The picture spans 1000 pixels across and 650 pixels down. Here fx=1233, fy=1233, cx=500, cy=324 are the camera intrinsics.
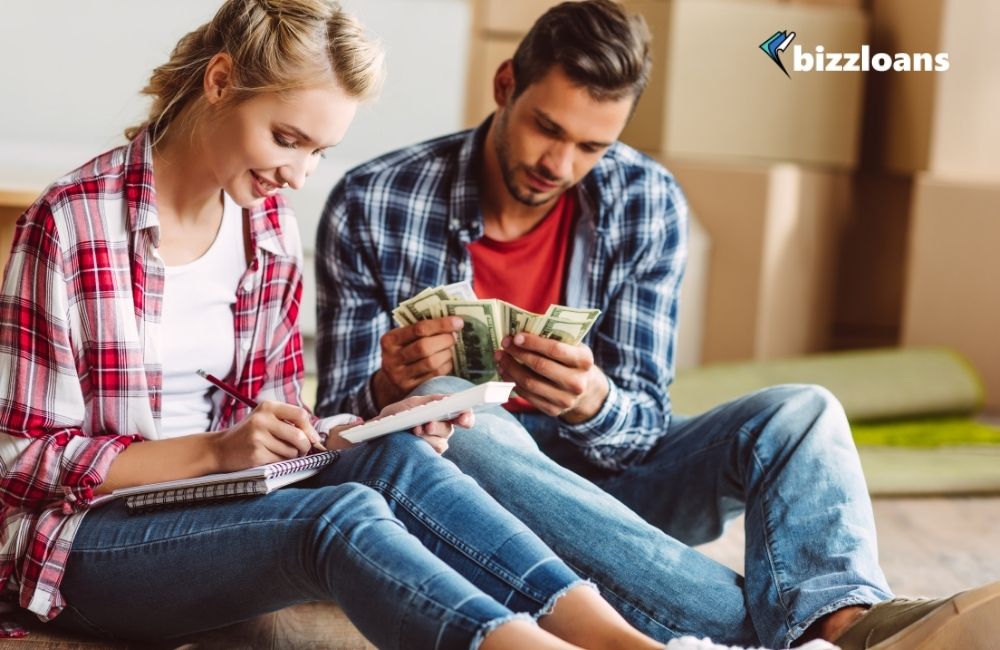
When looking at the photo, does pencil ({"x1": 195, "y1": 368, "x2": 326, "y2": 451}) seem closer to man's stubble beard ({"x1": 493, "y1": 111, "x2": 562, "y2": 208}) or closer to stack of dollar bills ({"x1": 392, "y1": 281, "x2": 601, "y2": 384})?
stack of dollar bills ({"x1": 392, "y1": 281, "x2": 601, "y2": 384})

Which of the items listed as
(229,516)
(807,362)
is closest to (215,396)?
(229,516)

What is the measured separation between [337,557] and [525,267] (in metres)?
0.91

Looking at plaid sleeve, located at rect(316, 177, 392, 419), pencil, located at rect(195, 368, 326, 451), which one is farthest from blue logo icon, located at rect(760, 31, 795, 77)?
pencil, located at rect(195, 368, 326, 451)

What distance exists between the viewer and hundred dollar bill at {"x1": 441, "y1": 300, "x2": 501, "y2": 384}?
1.81 metres

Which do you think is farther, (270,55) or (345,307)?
(345,307)

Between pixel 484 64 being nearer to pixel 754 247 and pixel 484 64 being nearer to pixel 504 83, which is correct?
pixel 754 247

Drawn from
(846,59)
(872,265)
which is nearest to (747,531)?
(846,59)

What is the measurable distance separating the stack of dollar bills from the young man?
23 mm

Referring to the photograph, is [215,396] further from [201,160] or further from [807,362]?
[807,362]

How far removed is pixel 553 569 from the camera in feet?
4.84

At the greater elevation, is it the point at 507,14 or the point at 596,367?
the point at 507,14

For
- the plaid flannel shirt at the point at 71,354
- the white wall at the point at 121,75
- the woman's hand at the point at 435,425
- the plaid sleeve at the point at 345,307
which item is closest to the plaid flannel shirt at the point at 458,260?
the plaid sleeve at the point at 345,307

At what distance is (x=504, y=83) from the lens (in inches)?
89.1

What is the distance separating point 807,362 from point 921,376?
14.3 inches
